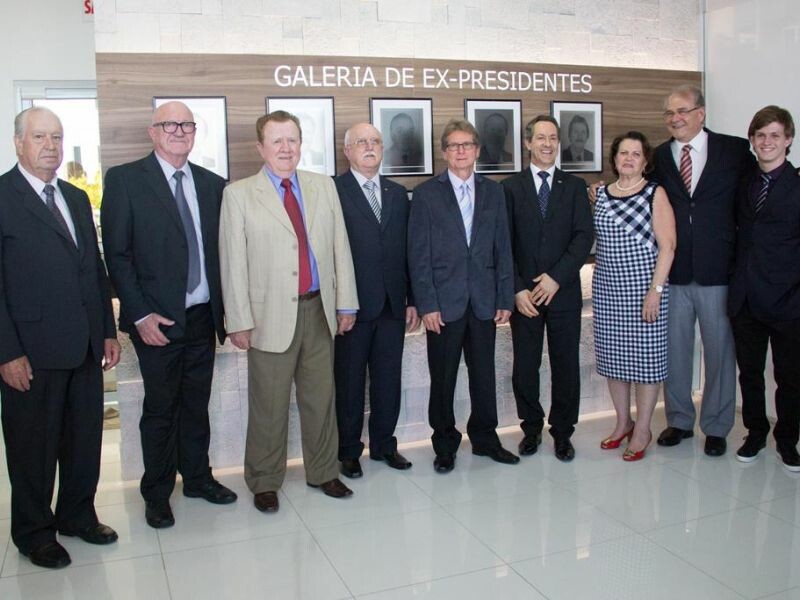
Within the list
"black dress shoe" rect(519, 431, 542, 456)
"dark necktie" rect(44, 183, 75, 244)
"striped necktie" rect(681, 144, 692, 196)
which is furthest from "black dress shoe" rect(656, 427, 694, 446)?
"dark necktie" rect(44, 183, 75, 244)

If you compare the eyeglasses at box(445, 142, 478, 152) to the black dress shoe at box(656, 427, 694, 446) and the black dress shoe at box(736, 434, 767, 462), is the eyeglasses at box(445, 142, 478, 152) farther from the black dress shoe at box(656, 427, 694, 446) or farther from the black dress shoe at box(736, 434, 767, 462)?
the black dress shoe at box(736, 434, 767, 462)

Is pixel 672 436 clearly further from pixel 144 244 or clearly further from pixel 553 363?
pixel 144 244

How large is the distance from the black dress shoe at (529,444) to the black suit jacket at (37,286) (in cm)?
241

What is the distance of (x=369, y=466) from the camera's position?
418cm

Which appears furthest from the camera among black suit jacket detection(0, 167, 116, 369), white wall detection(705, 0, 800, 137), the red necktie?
white wall detection(705, 0, 800, 137)

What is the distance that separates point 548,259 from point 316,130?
59.1 inches

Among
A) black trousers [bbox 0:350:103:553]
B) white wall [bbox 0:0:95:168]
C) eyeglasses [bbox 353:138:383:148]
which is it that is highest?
white wall [bbox 0:0:95:168]

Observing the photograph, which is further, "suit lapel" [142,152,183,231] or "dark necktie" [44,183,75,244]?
"suit lapel" [142,152,183,231]

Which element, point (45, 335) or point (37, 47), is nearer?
point (45, 335)

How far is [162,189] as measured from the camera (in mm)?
3385

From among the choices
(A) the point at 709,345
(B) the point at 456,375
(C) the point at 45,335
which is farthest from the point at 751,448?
(C) the point at 45,335

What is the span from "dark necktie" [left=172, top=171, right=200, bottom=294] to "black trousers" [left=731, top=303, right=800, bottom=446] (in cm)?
282

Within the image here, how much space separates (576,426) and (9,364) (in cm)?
334

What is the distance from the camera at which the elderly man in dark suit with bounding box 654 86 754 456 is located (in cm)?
409
